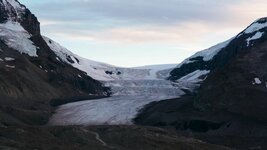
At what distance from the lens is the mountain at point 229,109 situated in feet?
361

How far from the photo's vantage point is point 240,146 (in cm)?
9850

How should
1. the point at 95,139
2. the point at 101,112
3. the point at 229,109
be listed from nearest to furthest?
1. the point at 95,139
2. the point at 229,109
3. the point at 101,112

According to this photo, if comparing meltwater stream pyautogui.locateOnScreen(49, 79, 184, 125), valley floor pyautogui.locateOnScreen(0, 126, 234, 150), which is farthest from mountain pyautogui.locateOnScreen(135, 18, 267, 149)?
valley floor pyautogui.locateOnScreen(0, 126, 234, 150)

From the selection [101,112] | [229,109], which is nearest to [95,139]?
[229,109]

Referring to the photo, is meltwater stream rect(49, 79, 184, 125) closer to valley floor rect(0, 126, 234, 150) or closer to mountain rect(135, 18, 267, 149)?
mountain rect(135, 18, 267, 149)

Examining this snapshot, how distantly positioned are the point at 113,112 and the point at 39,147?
73.1m

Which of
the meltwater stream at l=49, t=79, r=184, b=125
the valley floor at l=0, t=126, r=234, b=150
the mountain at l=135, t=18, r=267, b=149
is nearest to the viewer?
the valley floor at l=0, t=126, r=234, b=150

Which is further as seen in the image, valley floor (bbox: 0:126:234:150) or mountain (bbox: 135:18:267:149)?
mountain (bbox: 135:18:267:149)

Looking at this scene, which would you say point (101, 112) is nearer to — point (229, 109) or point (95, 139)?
point (229, 109)

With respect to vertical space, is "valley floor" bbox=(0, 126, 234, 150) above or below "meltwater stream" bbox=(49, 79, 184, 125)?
above

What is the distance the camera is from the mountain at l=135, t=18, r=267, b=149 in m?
110

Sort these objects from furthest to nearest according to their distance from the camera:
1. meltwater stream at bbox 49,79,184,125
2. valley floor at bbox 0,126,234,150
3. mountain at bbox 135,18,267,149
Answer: meltwater stream at bbox 49,79,184,125 < mountain at bbox 135,18,267,149 < valley floor at bbox 0,126,234,150

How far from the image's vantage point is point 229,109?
12619 cm

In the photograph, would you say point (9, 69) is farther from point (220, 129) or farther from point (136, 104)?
point (220, 129)
